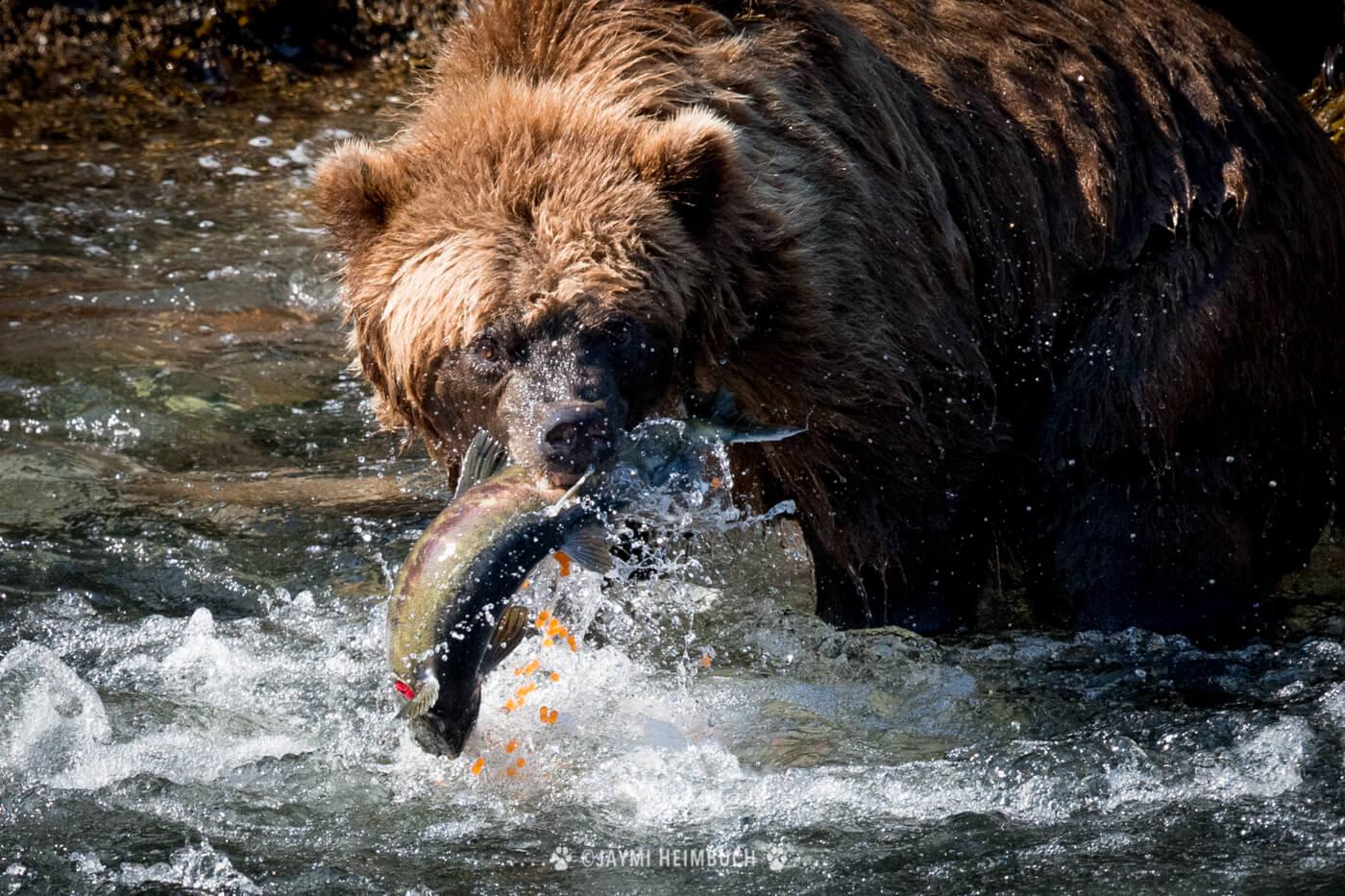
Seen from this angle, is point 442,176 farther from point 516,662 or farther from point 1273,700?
point 1273,700

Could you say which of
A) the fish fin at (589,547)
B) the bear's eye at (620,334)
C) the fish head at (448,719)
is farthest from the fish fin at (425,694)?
the bear's eye at (620,334)

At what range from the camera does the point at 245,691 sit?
5141 mm

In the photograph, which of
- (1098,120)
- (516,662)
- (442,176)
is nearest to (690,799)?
(516,662)

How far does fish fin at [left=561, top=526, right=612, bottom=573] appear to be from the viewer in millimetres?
4082

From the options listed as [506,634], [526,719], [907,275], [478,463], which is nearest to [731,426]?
[478,463]

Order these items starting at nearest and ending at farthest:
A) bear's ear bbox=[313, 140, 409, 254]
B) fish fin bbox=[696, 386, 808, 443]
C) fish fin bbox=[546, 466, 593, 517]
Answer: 1. fish fin bbox=[546, 466, 593, 517]
2. fish fin bbox=[696, 386, 808, 443]
3. bear's ear bbox=[313, 140, 409, 254]

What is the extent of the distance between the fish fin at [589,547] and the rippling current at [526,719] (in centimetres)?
77

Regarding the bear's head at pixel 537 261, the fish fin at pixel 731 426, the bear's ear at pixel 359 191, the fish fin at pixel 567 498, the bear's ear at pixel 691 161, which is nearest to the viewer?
the fish fin at pixel 567 498

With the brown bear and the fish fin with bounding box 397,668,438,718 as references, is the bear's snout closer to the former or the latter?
the brown bear

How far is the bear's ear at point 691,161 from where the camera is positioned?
4.46 metres

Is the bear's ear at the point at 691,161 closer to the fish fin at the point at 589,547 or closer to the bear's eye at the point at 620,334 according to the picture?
the bear's eye at the point at 620,334

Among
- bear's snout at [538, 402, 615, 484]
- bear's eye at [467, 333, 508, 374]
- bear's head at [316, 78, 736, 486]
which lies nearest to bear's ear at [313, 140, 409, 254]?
bear's head at [316, 78, 736, 486]

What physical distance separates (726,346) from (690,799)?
125 centimetres

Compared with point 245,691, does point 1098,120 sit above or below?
above
